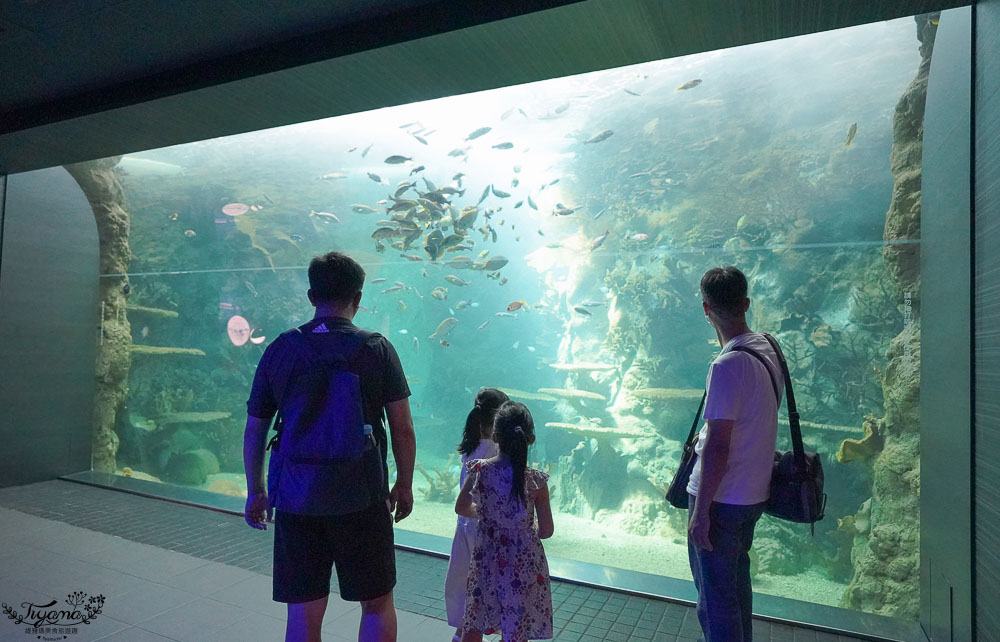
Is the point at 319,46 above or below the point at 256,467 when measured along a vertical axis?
above

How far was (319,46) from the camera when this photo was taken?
275 cm

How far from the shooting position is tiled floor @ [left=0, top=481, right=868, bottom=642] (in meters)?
Result: 2.74

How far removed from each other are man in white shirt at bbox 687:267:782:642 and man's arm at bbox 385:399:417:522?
1048 mm

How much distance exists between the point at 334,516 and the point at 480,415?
0.80 metres

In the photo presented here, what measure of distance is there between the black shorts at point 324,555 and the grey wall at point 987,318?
7.55 feet

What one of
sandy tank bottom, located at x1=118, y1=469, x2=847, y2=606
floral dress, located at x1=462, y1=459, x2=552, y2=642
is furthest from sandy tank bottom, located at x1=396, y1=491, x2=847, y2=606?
floral dress, located at x1=462, y1=459, x2=552, y2=642

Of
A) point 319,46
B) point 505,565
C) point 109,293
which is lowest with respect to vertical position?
point 505,565

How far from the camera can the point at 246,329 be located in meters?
9.48

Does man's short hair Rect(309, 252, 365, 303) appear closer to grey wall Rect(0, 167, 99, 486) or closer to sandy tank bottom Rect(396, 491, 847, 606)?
sandy tank bottom Rect(396, 491, 847, 606)

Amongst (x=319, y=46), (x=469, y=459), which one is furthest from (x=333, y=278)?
(x=319, y=46)

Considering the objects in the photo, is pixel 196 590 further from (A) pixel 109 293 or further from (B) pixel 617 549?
(A) pixel 109 293

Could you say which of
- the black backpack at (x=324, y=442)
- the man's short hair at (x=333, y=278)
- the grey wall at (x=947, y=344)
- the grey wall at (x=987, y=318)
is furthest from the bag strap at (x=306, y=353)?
the grey wall at (x=947, y=344)

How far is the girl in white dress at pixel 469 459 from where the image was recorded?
2.37 m

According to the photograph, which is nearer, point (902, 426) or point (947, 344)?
point (947, 344)
